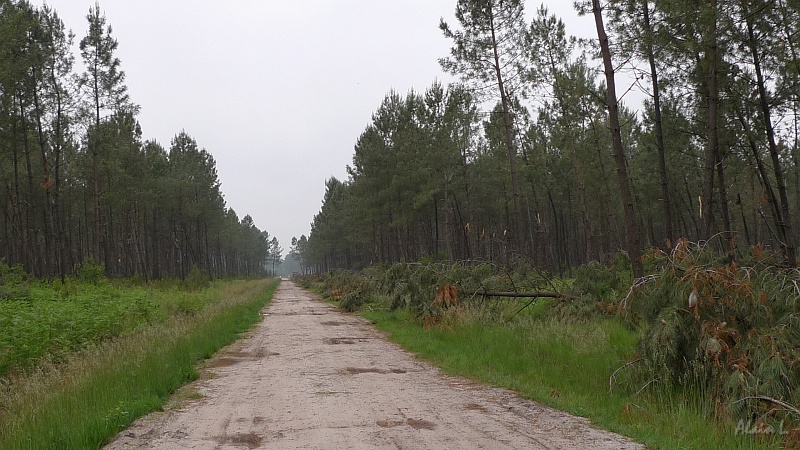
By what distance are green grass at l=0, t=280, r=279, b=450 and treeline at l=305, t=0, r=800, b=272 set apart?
7.86 metres

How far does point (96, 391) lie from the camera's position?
810cm

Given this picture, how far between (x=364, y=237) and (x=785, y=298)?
49087 mm

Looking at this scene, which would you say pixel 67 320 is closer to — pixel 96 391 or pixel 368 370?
pixel 96 391

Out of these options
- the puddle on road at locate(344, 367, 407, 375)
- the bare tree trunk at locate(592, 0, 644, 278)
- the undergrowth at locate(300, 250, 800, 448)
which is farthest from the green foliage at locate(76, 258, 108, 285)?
the bare tree trunk at locate(592, 0, 644, 278)

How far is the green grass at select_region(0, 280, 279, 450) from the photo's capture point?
6102 millimetres

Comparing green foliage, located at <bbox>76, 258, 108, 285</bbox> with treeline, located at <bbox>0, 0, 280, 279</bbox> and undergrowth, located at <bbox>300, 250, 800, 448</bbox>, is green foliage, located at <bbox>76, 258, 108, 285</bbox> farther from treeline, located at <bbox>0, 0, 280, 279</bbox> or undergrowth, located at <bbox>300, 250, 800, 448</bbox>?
undergrowth, located at <bbox>300, 250, 800, 448</bbox>

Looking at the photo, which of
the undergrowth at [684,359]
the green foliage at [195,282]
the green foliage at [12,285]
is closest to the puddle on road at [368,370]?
the undergrowth at [684,359]

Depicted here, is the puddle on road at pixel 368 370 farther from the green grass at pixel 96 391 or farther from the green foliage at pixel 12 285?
the green foliage at pixel 12 285

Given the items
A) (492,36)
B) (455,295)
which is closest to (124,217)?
(492,36)

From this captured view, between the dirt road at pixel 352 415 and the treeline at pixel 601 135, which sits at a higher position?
the treeline at pixel 601 135

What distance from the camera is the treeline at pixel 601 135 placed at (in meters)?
15.2

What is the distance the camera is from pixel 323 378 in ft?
31.2

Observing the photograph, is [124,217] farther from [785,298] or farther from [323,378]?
[785,298]

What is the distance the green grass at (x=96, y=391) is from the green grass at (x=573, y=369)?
4.74m
